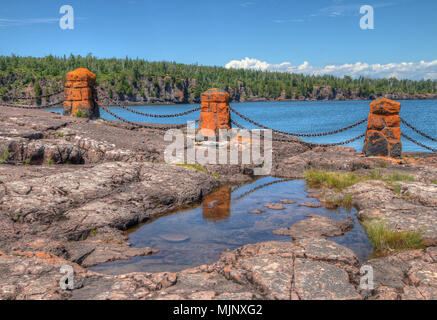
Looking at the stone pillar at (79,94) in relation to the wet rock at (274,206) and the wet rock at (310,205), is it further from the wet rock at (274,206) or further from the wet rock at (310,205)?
the wet rock at (310,205)

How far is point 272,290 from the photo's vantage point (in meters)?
3.23

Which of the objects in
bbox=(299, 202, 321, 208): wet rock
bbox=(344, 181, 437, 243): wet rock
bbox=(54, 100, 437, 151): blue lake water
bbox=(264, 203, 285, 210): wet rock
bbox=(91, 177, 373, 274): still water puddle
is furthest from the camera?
bbox=(54, 100, 437, 151): blue lake water

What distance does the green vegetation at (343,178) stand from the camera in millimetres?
7863

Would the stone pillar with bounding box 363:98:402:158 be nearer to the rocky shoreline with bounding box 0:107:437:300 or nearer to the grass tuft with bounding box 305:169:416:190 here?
the rocky shoreline with bounding box 0:107:437:300

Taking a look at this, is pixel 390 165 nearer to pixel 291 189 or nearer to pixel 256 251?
pixel 291 189

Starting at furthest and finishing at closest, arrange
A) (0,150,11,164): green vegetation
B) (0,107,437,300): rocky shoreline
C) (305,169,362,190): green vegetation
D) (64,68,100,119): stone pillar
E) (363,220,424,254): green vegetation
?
(64,68,100,119): stone pillar
(305,169,362,190): green vegetation
(0,150,11,164): green vegetation
(363,220,424,254): green vegetation
(0,107,437,300): rocky shoreline

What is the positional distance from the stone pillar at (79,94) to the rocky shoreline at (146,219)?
1304 millimetres

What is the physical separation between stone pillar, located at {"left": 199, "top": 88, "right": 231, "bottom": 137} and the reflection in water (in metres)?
3.18

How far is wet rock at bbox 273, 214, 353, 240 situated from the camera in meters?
5.29

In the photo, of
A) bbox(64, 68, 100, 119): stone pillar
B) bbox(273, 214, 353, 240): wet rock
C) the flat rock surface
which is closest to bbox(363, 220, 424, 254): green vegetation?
bbox(273, 214, 353, 240): wet rock

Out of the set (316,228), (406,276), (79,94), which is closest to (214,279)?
(406,276)

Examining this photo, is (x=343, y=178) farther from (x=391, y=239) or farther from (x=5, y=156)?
(x=5, y=156)

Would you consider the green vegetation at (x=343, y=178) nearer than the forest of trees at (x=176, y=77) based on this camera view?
Yes

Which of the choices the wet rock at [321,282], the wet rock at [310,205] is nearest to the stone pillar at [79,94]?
the wet rock at [310,205]
